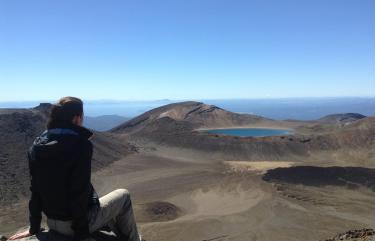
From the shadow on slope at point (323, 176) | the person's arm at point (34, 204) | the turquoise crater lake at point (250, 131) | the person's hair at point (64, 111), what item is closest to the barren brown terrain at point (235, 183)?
the shadow on slope at point (323, 176)

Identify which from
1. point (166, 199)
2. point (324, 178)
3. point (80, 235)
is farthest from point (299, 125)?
point (80, 235)

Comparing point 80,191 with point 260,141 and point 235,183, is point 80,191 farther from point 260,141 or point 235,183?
point 260,141

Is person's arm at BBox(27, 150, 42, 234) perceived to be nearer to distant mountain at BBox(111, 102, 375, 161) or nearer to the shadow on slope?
the shadow on slope

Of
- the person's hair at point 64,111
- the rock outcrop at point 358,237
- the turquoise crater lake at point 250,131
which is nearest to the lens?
the person's hair at point 64,111

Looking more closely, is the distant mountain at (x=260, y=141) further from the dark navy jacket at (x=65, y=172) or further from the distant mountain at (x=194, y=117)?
the dark navy jacket at (x=65, y=172)

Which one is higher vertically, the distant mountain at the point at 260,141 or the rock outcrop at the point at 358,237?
the rock outcrop at the point at 358,237

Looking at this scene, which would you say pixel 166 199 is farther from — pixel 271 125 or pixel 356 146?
pixel 271 125
